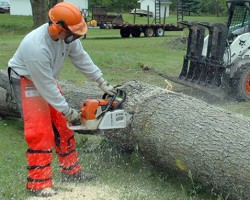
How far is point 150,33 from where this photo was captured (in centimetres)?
2967

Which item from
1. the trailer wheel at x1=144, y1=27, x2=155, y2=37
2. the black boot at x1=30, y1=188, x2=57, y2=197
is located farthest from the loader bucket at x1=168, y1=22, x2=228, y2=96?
the trailer wheel at x1=144, y1=27, x2=155, y2=37

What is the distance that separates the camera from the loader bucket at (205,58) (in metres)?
9.33

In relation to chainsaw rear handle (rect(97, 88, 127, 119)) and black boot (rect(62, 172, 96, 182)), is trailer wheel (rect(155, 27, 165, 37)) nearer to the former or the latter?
chainsaw rear handle (rect(97, 88, 127, 119))

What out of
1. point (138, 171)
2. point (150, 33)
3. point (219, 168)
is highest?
point (219, 168)

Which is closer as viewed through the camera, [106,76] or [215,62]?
[215,62]

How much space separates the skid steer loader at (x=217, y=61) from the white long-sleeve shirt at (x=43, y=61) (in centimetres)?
498

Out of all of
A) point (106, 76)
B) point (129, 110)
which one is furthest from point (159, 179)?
point (106, 76)

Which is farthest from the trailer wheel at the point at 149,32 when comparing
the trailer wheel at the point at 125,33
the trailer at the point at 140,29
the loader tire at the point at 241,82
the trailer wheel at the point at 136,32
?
the loader tire at the point at 241,82

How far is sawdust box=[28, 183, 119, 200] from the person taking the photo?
185 inches

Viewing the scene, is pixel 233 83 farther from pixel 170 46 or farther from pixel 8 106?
pixel 170 46

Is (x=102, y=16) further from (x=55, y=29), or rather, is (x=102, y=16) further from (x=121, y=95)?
(x=55, y=29)

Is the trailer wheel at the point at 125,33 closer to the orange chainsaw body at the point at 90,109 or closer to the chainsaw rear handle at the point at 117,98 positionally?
the chainsaw rear handle at the point at 117,98

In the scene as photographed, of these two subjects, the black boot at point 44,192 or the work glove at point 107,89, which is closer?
the black boot at point 44,192

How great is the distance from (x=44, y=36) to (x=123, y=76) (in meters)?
8.21
